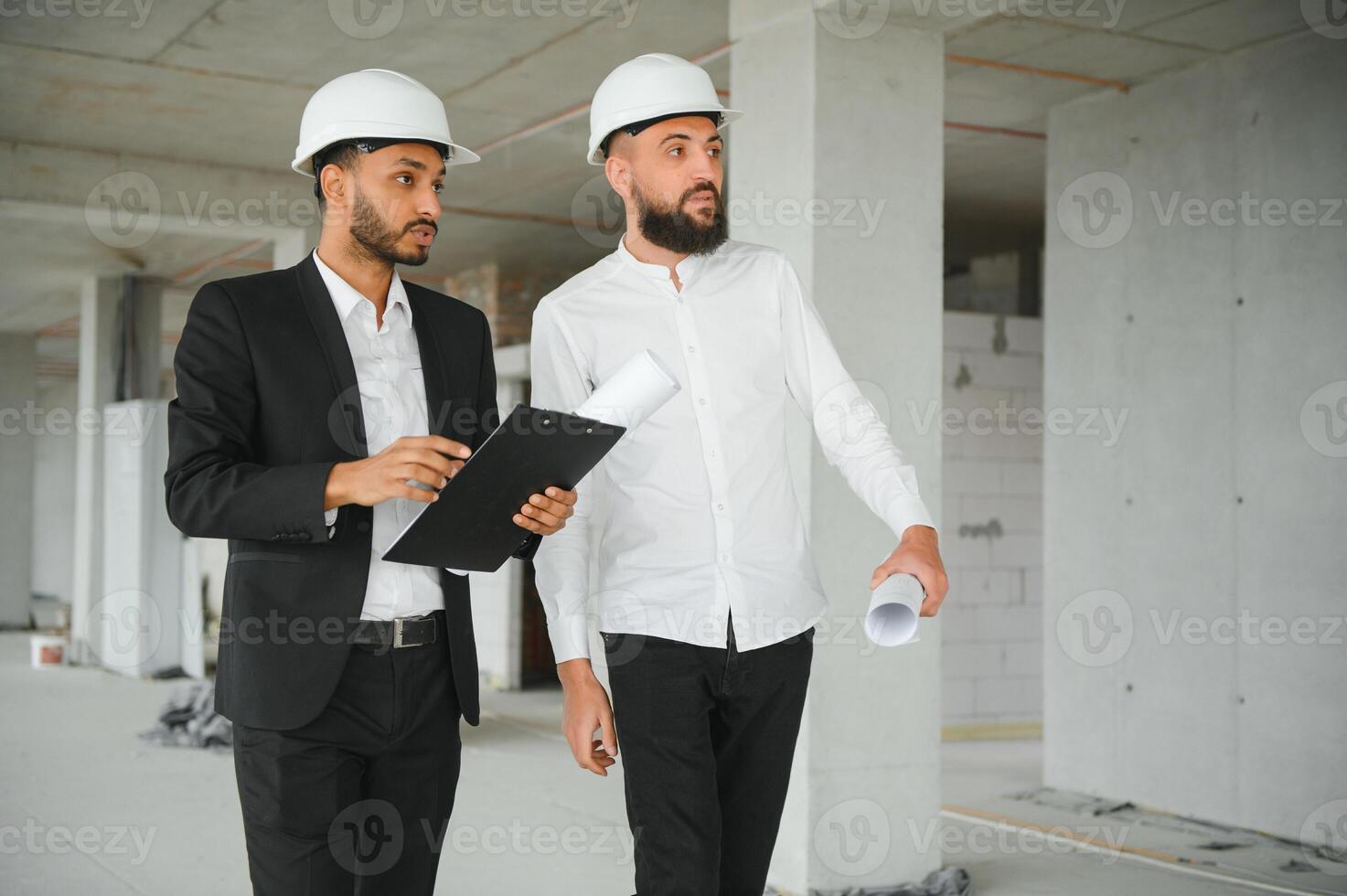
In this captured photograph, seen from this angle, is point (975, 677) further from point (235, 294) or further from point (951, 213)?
point (235, 294)

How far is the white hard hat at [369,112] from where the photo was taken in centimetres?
194

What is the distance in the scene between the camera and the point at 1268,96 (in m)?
5.27

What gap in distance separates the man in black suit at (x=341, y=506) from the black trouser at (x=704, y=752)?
10.2 inches

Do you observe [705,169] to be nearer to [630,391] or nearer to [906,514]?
[630,391]

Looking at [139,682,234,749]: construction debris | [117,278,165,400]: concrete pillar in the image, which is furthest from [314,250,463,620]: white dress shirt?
[117,278,165,400]: concrete pillar

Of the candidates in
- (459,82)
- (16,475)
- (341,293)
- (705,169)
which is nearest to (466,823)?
(459,82)

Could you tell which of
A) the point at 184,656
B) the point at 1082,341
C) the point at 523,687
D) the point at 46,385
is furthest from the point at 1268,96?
the point at 46,385

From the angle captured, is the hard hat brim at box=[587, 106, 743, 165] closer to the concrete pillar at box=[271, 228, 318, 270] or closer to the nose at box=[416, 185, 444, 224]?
the nose at box=[416, 185, 444, 224]

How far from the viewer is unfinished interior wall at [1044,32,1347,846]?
16.6ft

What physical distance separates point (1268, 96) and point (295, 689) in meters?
4.85

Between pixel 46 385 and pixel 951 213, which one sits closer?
pixel 951 213

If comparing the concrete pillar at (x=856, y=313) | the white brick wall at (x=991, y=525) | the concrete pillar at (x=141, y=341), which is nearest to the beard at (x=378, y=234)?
the concrete pillar at (x=856, y=313)

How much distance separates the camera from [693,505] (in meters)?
2.05

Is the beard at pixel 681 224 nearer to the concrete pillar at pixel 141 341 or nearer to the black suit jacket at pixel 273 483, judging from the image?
the black suit jacket at pixel 273 483
